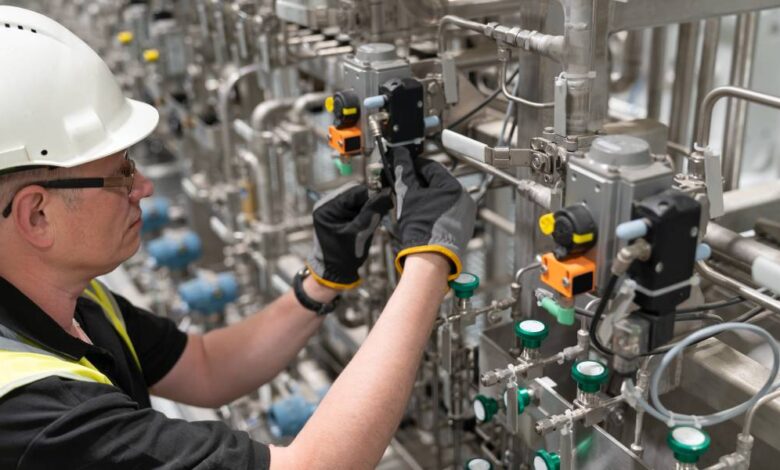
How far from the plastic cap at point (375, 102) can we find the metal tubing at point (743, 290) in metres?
0.52

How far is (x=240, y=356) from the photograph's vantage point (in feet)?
5.11

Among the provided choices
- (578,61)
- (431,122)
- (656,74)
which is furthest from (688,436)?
(656,74)

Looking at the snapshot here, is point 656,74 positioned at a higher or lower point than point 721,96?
lower

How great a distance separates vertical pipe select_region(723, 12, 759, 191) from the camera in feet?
5.47

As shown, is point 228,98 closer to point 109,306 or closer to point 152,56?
point 152,56

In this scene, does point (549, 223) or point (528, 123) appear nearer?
point (549, 223)

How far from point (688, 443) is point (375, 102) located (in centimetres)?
66

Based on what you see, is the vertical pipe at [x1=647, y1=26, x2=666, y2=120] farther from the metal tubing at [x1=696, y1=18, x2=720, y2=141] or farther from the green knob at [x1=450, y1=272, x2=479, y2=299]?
the green knob at [x1=450, y1=272, x2=479, y2=299]

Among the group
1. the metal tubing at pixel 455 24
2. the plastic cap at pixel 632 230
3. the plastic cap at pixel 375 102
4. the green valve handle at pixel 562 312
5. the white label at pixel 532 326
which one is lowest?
the white label at pixel 532 326

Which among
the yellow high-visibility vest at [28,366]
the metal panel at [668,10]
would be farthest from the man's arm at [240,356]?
the metal panel at [668,10]

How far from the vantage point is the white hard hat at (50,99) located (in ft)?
3.56

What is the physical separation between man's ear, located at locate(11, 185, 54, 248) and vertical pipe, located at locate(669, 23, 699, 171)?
4.11 feet

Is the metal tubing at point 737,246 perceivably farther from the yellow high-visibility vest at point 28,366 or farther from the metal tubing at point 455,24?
the yellow high-visibility vest at point 28,366

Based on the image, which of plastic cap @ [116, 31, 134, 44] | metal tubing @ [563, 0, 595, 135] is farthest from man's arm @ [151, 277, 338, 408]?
plastic cap @ [116, 31, 134, 44]
